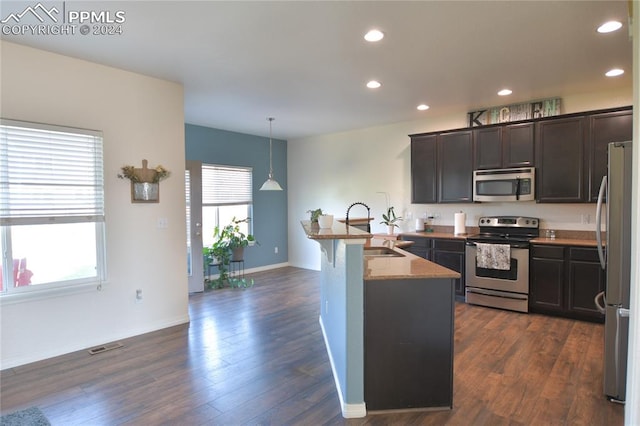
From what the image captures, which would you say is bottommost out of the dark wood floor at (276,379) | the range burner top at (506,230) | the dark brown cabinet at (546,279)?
the dark wood floor at (276,379)

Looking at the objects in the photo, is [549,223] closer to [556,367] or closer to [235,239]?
[556,367]

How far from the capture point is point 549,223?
186 inches

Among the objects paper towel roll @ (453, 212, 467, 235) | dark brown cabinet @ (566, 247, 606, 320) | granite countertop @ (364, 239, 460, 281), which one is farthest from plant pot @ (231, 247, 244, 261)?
dark brown cabinet @ (566, 247, 606, 320)

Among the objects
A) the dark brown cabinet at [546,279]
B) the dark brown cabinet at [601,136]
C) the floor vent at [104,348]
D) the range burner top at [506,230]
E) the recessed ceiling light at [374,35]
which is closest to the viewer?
the recessed ceiling light at [374,35]

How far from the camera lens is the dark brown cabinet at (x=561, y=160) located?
4199mm

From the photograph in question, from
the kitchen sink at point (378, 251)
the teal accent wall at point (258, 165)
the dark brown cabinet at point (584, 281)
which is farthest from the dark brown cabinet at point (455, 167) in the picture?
the teal accent wall at point (258, 165)

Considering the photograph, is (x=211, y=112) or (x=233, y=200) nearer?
(x=211, y=112)

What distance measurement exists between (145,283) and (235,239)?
2.45m

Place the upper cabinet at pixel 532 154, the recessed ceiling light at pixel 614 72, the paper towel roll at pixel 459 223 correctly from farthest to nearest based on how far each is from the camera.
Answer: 1. the paper towel roll at pixel 459 223
2. the upper cabinet at pixel 532 154
3. the recessed ceiling light at pixel 614 72

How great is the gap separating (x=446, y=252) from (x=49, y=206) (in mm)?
4588

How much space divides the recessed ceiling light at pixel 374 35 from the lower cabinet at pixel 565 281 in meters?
3.17

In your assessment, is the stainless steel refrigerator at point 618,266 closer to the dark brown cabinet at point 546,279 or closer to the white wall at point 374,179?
the dark brown cabinet at point 546,279

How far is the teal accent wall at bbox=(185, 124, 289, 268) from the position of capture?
6211 mm

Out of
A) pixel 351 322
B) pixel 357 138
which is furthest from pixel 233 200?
pixel 351 322
